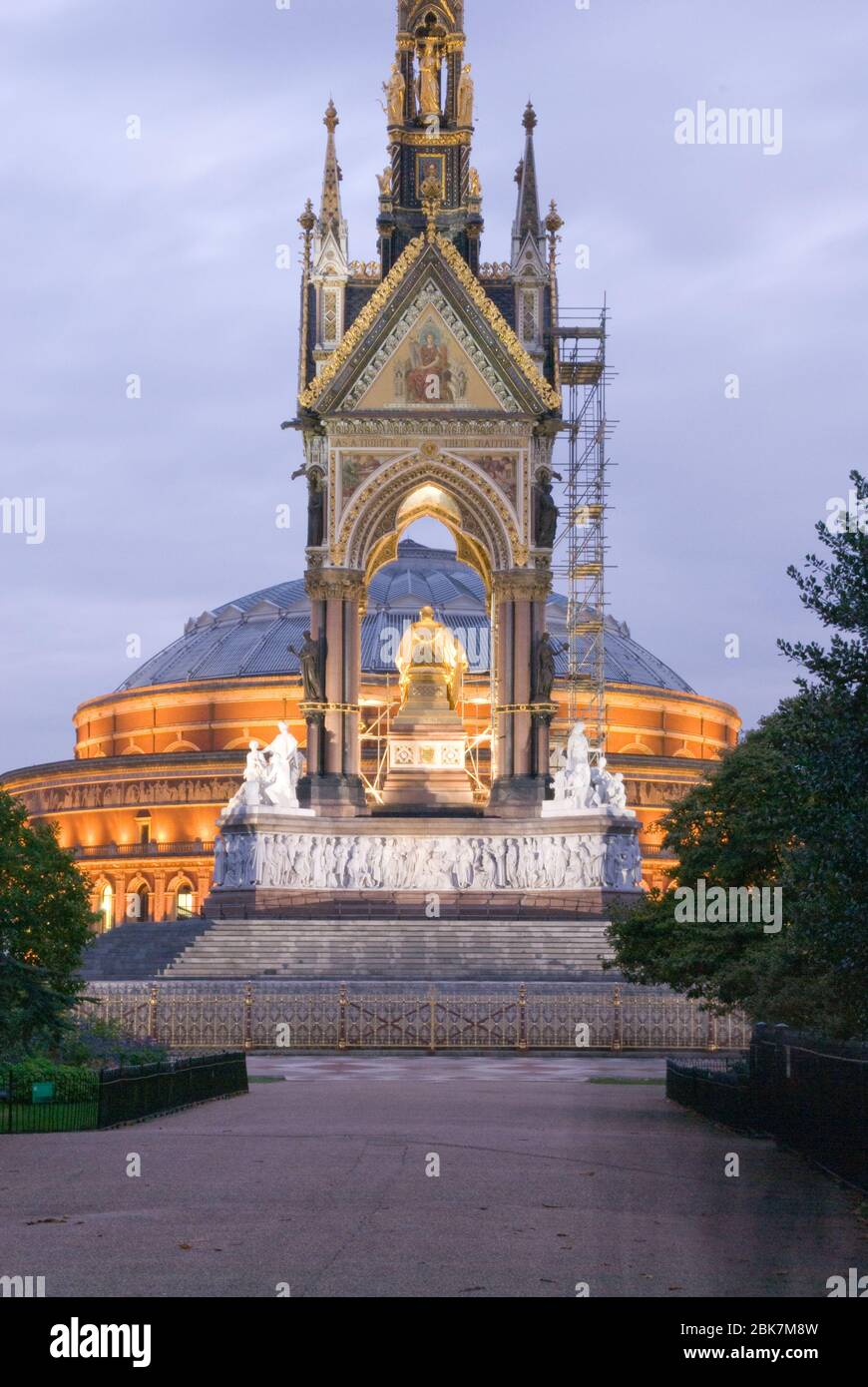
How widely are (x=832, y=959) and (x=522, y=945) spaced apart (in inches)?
1390

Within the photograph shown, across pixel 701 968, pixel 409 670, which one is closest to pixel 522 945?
pixel 409 670

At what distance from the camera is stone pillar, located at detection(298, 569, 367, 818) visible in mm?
63719

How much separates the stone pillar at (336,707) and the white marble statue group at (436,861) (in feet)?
6.03

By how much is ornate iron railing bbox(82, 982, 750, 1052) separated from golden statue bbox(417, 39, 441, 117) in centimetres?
3871

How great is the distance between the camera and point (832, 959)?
19328mm

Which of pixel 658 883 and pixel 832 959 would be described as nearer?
pixel 832 959

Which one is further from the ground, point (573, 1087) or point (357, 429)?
point (357, 429)

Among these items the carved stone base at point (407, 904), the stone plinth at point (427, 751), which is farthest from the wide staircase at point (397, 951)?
the stone plinth at point (427, 751)

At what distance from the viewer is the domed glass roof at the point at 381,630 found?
107750 millimetres

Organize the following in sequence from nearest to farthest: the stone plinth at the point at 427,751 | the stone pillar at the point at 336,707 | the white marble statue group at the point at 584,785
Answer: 1. the white marble statue group at the point at 584,785
2. the stone pillar at the point at 336,707
3. the stone plinth at the point at 427,751

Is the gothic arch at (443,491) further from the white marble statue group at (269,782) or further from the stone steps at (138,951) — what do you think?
the stone steps at (138,951)

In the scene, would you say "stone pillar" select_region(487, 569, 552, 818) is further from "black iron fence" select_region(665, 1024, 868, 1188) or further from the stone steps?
"black iron fence" select_region(665, 1024, 868, 1188)

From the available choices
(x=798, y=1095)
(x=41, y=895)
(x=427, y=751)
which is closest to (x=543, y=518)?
(x=427, y=751)
